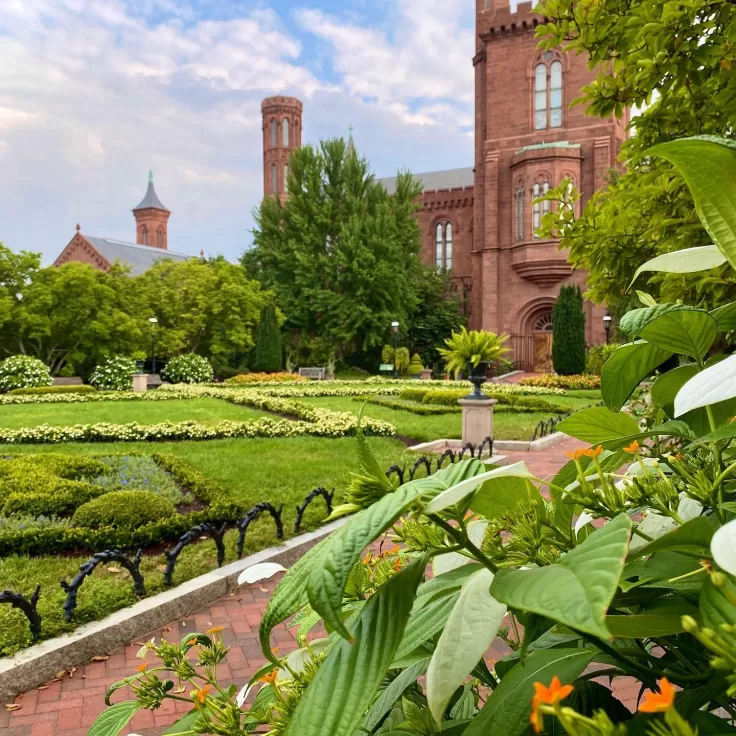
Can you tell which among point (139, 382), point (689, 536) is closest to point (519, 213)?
point (139, 382)

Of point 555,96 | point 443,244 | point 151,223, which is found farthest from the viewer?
point 151,223

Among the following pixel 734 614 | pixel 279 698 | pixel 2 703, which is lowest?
pixel 2 703

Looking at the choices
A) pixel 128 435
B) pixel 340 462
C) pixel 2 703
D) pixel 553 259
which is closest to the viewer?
pixel 2 703

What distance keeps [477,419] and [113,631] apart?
645cm

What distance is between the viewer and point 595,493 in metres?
0.63

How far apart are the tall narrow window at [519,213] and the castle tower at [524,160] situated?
1.7 inches

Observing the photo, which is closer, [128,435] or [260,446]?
[260,446]

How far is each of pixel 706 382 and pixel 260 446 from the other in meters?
8.64

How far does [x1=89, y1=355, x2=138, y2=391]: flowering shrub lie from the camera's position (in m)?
21.5

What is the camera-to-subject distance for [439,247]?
117 feet

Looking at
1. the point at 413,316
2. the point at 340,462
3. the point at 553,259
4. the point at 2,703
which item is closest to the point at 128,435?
the point at 340,462

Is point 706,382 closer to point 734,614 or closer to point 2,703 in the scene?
point 734,614

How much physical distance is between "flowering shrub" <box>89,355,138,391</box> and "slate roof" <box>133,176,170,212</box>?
48.2 m

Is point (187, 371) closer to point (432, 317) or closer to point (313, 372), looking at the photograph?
point (313, 372)
